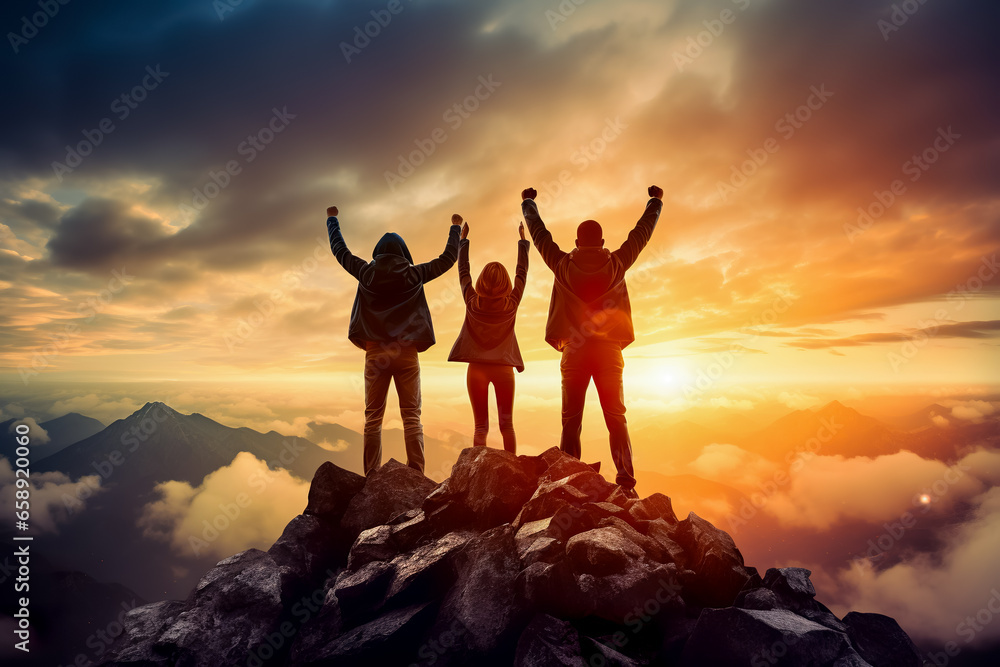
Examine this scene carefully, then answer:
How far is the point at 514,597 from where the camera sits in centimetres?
577

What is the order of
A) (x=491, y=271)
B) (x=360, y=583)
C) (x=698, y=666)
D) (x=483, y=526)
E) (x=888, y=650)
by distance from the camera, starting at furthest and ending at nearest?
(x=491, y=271), (x=483, y=526), (x=360, y=583), (x=888, y=650), (x=698, y=666)

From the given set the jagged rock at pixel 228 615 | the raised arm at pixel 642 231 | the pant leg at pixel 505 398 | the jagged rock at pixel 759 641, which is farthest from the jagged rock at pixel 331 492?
the raised arm at pixel 642 231

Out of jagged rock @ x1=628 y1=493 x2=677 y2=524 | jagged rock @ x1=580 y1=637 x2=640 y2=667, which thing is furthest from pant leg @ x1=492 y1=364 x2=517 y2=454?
jagged rock @ x1=580 y1=637 x2=640 y2=667

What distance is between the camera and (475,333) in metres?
9.30

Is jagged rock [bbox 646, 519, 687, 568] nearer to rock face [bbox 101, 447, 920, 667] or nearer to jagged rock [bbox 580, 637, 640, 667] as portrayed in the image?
rock face [bbox 101, 447, 920, 667]

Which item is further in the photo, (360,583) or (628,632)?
(360,583)

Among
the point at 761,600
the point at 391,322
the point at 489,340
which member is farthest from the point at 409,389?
the point at 761,600

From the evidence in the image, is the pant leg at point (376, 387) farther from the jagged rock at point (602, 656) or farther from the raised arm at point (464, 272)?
the jagged rock at point (602, 656)

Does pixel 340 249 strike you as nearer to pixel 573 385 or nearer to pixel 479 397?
pixel 479 397

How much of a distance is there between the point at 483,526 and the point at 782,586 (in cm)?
442

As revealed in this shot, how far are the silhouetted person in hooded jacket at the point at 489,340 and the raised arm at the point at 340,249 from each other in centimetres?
218

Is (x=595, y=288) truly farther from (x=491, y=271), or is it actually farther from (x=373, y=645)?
(x=373, y=645)

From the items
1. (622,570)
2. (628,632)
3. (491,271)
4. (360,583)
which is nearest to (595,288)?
(491,271)

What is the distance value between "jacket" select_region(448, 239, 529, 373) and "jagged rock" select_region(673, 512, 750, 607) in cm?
441
